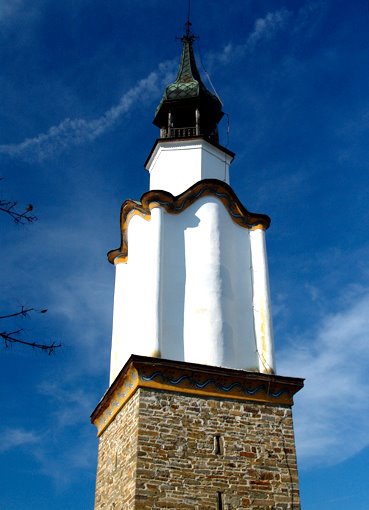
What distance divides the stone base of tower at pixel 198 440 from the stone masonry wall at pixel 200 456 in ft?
0.06

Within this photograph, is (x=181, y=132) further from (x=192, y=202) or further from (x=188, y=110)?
(x=192, y=202)

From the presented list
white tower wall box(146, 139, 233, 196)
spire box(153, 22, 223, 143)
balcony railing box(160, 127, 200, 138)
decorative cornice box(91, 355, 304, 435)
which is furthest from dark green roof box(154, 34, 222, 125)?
decorative cornice box(91, 355, 304, 435)

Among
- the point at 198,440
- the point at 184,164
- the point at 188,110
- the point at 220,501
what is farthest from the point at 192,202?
the point at 220,501

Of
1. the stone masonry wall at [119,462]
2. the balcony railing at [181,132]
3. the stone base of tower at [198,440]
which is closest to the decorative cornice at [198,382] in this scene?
the stone base of tower at [198,440]

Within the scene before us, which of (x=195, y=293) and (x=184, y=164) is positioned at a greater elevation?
(x=184, y=164)

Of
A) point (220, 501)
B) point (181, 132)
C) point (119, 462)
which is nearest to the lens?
point (220, 501)

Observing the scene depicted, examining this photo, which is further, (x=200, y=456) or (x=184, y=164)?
(x=184, y=164)

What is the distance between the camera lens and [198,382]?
547 inches

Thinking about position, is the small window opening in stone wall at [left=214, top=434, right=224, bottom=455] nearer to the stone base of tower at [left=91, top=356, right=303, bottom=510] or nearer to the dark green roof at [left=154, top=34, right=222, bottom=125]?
the stone base of tower at [left=91, top=356, right=303, bottom=510]

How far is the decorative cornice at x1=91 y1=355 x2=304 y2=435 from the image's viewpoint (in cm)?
1370

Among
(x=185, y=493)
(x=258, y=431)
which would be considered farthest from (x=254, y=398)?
(x=185, y=493)

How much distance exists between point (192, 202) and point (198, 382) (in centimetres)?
474

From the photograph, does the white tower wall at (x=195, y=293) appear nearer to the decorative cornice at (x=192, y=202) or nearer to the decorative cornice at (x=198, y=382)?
the decorative cornice at (x=192, y=202)

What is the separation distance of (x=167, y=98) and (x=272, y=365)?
860 centimetres
